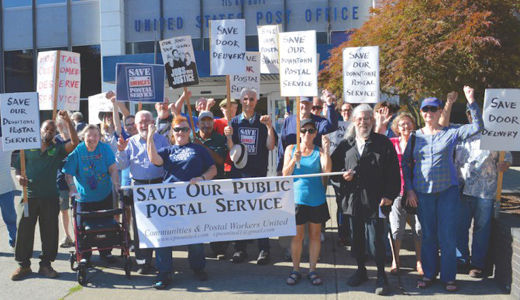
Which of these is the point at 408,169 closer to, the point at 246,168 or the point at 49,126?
the point at 246,168

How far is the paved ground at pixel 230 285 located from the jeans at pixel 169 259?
173 millimetres

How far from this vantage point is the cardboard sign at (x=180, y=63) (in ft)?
22.1

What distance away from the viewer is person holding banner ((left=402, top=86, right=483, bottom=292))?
4598 mm

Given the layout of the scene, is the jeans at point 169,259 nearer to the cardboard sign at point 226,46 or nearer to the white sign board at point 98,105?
the cardboard sign at point 226,46

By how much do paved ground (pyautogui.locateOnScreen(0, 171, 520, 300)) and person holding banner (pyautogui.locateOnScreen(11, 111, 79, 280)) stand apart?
0.71 feet

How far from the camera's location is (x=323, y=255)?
5.97 m

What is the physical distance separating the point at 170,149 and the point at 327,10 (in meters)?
13.9

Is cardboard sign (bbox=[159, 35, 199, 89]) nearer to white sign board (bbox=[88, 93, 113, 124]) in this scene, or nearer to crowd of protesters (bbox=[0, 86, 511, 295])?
crowd of protesters (bbox=[0, 86, 511, 295])

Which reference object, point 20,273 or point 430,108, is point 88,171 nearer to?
point 20,273

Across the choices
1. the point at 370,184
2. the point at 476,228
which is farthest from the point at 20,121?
the point at 476,228

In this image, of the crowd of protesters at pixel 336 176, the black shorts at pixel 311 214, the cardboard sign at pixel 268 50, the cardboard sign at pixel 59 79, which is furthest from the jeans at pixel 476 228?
the cardboard sign at pixel 59 79

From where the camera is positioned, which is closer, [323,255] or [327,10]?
[323,255]

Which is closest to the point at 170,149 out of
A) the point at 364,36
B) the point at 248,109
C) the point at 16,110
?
the point at 248,109

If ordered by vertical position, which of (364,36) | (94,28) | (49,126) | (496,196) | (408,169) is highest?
(94,28)
